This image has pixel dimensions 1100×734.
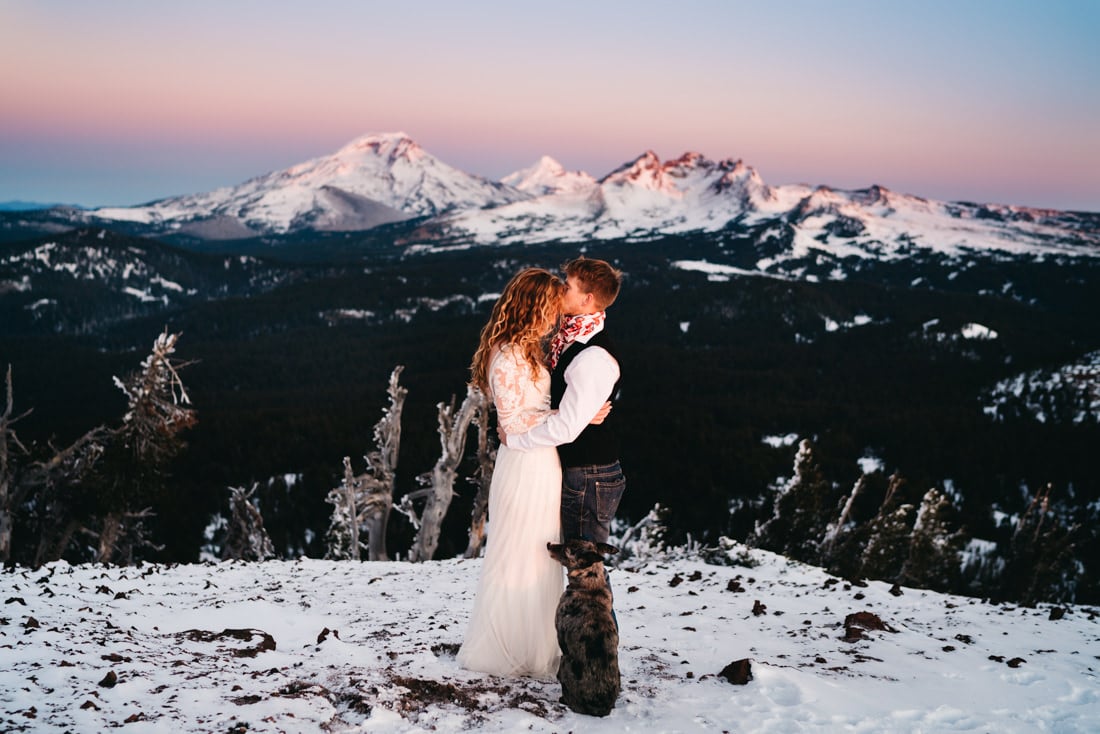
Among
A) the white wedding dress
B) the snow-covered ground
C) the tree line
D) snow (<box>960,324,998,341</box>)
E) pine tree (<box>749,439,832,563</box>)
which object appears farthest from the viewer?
snow (<box>960,324,998,341</box>)

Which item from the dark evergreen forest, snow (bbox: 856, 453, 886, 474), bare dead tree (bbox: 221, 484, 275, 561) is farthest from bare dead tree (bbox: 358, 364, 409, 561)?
snow (bbox: 856, 453, 886, 474)

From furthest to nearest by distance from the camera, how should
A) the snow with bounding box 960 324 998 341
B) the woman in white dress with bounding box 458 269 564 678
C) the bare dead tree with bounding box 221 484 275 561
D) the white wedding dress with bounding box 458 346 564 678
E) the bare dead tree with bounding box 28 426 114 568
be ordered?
the snow with bounding box 960 324 998 341
the bare dead tree with bounding box 221 484 275 561
the bare dead tree with bounding box 28 426 114 568
the white wedding dress with bounding box 458 346 564 678
the woman in white dress with bounding box 458 269 564 678

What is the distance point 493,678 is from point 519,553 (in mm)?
1074

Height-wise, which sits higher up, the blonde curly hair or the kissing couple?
the blonde curly hair

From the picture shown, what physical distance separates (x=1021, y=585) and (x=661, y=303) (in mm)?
169037

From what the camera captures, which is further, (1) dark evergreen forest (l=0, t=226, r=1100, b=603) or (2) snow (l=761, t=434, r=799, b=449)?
(2) snow (l=761, t=434, r=799, b=449)

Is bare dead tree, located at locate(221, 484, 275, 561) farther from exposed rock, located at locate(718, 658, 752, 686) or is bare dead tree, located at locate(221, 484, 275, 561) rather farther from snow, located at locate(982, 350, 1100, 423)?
snow, located at locate(982, 350, 1100, 423)

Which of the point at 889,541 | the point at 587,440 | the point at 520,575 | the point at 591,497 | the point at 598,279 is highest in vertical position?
the point at 598,279

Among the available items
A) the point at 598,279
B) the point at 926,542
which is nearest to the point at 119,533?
the point at 598,279

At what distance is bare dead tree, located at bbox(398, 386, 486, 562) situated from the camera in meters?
17.4

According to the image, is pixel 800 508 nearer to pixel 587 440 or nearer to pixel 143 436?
pixel 143 436

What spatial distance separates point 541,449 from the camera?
515cm

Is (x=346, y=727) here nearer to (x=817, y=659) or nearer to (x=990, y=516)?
(x=817, y=659)

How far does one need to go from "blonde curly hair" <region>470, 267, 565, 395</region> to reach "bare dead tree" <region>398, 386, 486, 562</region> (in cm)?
1199
